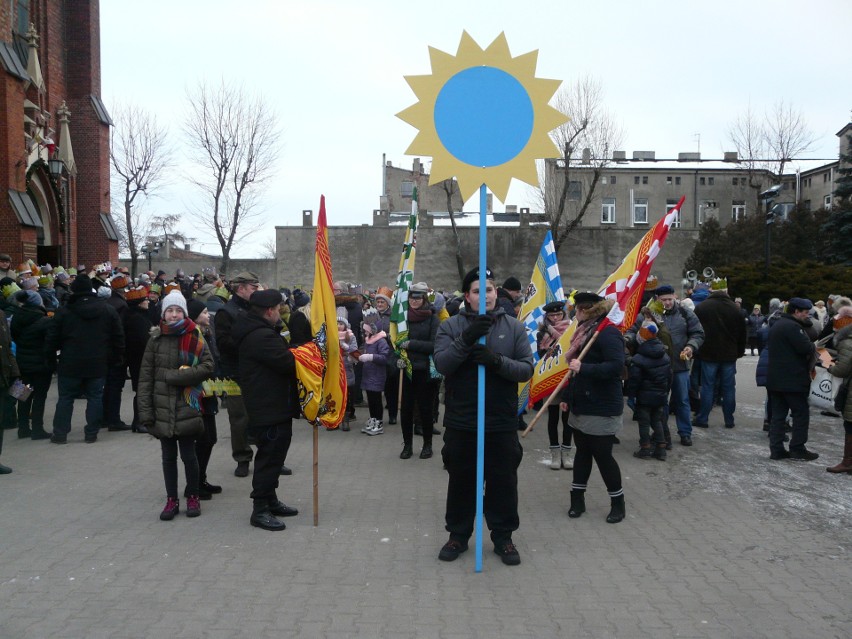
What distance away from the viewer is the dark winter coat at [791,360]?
8.61 meters

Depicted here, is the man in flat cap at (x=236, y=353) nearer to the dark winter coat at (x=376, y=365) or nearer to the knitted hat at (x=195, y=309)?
the knitted hat at (x=195, y=309)

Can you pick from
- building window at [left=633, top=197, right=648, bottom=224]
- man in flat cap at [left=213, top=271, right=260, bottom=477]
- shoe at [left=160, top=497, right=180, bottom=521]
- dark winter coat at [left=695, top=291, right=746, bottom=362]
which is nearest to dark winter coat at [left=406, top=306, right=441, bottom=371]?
man in flat cap at [left=213, top=271, right=260, bottom=477]

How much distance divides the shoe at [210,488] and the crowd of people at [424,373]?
0.09 ft

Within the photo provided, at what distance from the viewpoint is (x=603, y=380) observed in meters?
6.30

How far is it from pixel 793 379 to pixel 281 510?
20.2 ft

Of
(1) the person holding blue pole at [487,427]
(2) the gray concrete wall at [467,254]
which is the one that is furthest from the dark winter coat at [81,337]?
(2) the gray concrete wall at [467,254]

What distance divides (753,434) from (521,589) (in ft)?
22.7

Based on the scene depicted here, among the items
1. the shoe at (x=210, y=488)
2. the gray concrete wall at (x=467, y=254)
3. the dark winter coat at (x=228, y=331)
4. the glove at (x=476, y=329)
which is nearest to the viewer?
the glove at (x=476, y=329)

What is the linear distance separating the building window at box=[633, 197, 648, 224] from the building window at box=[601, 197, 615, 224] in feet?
5.37

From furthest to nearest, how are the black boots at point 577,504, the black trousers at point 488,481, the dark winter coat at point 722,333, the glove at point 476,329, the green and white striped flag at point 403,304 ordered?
the dark winter coat at point 722,333
the green and white striped flag at point 403,304
the black boots at point 577,504
the black trousers at point 488,481
the glove at point 476,329

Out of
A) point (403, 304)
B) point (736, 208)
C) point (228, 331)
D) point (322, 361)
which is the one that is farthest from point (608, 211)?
point (322, 361)

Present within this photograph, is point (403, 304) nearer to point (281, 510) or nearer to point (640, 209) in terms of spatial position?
point (281, 510)

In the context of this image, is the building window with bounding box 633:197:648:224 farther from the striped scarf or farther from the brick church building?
the striped scarf

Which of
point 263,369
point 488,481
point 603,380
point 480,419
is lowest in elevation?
point 488,481
